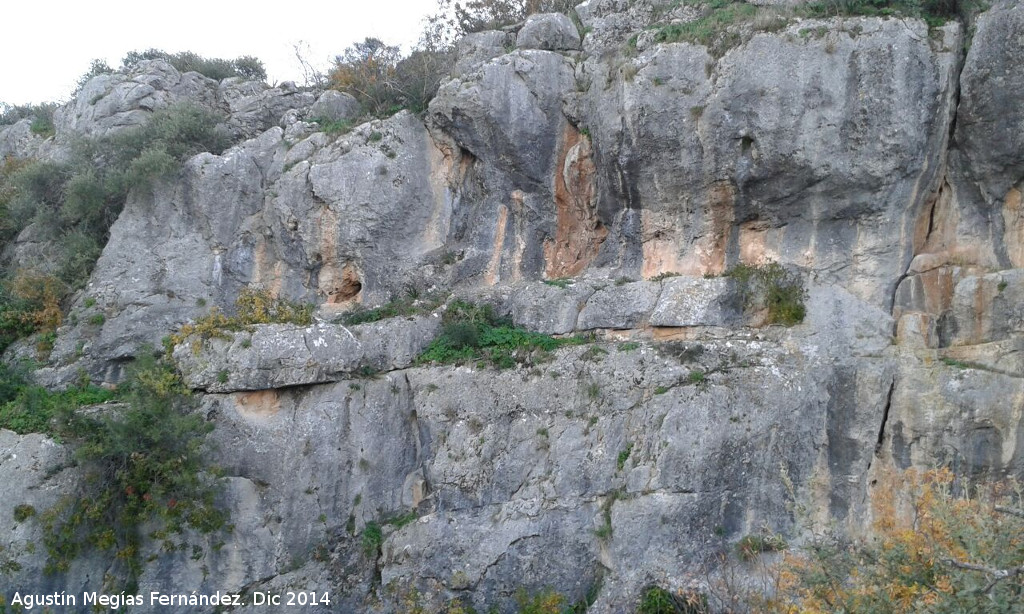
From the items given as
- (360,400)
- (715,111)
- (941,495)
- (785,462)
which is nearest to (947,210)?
(715,111)

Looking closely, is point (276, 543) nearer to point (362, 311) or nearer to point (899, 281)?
point (362, 311)

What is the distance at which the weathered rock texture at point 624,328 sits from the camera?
42.2 feet

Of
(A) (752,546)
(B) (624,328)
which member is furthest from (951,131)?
(A) (752,546)

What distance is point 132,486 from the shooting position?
43.8ft

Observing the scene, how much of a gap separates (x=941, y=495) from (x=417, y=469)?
357 inches

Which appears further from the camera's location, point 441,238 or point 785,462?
point 441,238

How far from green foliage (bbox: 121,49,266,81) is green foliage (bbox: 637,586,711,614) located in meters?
17.4

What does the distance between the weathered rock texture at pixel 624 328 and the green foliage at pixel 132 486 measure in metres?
0.46

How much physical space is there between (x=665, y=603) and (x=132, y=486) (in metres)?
8.68

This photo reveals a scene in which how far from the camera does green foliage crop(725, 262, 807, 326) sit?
551 inches

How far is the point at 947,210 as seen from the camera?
14297 millimetres

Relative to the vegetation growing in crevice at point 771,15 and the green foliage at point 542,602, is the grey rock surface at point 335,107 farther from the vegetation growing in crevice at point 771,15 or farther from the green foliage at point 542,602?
the green foliage at point 542,602

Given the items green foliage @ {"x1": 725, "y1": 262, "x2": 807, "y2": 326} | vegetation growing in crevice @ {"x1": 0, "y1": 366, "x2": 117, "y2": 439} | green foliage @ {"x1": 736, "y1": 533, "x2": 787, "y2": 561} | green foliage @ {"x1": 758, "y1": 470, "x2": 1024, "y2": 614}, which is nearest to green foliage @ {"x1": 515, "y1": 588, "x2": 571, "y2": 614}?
green foliage @ {"x1": 736, "y1": 533, "x2": 787, "y2": 561}

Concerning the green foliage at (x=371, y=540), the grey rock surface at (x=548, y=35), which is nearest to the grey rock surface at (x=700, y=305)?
the green foliage at (x=371, y=540)
